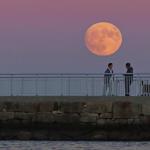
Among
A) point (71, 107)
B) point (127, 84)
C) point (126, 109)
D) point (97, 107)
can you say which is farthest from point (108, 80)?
point (71, 107)

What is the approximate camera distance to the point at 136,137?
7769 cm

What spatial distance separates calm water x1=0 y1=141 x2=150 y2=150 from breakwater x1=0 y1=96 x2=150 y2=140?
3.43ft

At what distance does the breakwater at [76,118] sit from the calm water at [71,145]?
1.05 meters

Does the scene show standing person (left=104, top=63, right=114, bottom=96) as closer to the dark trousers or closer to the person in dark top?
the person in dark top

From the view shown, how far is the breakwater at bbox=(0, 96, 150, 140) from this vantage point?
254 feet

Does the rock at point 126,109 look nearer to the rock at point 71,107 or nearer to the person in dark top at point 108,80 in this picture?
the person in dark top at point 108,80

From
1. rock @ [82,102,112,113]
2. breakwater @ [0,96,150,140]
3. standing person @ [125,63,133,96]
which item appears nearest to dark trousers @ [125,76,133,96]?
standing person @ [125,63,133,96]

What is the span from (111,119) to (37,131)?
2802 millimetres

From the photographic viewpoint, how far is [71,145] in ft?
247

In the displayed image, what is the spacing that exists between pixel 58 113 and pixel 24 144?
7.55 feet

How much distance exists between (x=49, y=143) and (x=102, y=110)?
98.5 inches

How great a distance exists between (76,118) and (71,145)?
8.37ft

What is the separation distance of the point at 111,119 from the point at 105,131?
0.51m

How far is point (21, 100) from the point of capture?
77.8 metres
